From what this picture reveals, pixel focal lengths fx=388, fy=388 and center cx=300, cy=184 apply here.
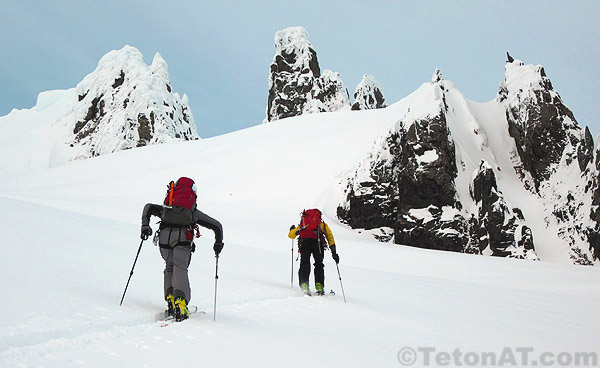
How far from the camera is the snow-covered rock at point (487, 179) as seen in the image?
2248cm

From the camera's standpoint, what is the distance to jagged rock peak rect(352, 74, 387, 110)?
92250 mm

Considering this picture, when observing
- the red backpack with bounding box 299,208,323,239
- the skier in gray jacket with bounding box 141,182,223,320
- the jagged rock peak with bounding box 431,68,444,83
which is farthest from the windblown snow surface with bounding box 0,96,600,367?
the jagged rock peak with bounding box 431,68,444,83

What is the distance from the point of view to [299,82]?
100250 mm

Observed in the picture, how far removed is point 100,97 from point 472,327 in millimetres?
111760

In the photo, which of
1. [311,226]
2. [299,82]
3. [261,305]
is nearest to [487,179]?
[311,226]

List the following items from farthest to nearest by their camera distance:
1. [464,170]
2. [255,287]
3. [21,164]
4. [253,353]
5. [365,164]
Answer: [21,164]
[365,164]
[464,170]
[255,287]
[253,353]

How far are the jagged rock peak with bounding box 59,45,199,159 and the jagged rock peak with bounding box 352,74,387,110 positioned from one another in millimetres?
42786

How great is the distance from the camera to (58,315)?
439 centimetres

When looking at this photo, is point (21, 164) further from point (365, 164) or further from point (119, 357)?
point (119, 357)

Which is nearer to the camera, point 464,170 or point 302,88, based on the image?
point 464,170

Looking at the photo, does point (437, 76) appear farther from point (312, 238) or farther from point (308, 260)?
point (308, 260)

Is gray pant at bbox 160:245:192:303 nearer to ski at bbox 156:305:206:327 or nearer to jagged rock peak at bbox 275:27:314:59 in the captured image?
ski at bbox 156:305:206:327

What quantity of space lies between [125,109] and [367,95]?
5843cm

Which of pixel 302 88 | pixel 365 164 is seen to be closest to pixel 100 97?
pixel 302 88
